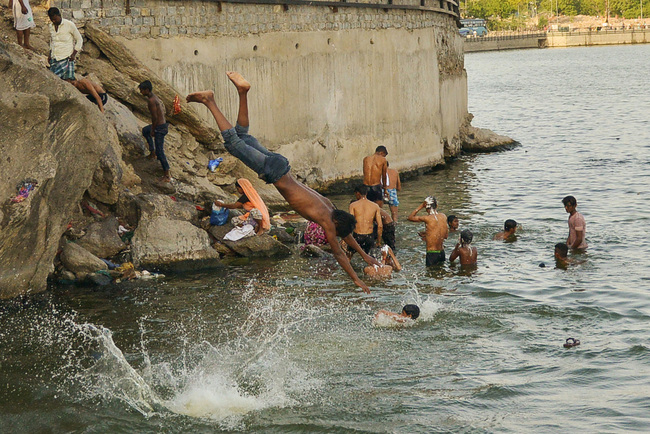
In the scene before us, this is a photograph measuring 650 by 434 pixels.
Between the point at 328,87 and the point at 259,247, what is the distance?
6.58m

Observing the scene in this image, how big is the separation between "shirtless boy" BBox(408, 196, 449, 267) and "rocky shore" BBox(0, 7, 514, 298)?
2.58m

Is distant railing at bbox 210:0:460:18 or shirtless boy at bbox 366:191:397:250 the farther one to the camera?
distant railing at bbox 210:0:460:18

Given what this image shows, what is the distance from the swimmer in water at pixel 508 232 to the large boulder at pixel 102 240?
23.5 feet

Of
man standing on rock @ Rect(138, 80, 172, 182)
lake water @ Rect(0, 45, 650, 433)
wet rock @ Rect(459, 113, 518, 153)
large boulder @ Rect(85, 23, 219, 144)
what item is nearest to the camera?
lake water @ Rect(0, 45, 650, 433)

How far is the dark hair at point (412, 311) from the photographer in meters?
11.9

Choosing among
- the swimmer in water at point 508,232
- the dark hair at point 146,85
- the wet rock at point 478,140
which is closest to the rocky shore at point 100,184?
the dark hair at point 146,85

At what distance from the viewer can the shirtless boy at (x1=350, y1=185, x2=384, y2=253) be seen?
14.8 m

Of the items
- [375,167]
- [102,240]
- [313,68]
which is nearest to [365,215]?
[375,167]

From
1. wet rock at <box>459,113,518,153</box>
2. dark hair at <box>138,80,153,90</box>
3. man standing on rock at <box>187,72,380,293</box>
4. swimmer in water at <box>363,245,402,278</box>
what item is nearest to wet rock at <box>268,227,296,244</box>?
swimmer in water at <box>363,245,402,278</box>

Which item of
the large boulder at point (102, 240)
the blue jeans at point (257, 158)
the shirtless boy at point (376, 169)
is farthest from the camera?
the shirtless boy at point (376, 169)

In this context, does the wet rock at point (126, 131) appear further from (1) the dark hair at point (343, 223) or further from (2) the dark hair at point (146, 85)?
(1) the dark hair at point (343, 223)

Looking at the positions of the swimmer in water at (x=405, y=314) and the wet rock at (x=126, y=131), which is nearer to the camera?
the swimmer in water at (x=405, y=314)

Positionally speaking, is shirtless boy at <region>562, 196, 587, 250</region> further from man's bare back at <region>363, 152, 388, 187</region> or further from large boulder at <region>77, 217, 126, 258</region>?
large boulder at <region>77, 217, 126, 258</region>

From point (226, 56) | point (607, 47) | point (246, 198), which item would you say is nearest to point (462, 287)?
point (246, 198)
